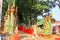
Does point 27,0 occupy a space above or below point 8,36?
above

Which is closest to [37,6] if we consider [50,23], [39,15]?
[39,15]

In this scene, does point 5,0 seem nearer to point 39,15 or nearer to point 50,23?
point 39,15

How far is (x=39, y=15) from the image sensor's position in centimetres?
183

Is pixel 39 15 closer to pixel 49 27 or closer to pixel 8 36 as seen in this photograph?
pixel 49 27

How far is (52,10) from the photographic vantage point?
5.99ft

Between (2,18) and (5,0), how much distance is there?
0.56ft

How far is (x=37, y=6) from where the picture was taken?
1841 millimetres

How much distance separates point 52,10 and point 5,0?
1.47ft

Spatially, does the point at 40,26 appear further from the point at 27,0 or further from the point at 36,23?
the point at 27,0

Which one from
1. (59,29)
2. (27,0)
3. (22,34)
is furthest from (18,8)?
(59,29)

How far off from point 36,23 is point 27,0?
233 millimetres

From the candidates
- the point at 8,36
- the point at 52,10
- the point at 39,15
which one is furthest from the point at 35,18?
the point at 8,36

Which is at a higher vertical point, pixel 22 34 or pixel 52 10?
pixel 52 10

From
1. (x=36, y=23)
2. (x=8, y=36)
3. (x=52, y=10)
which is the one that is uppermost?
(x=52, y=10)
